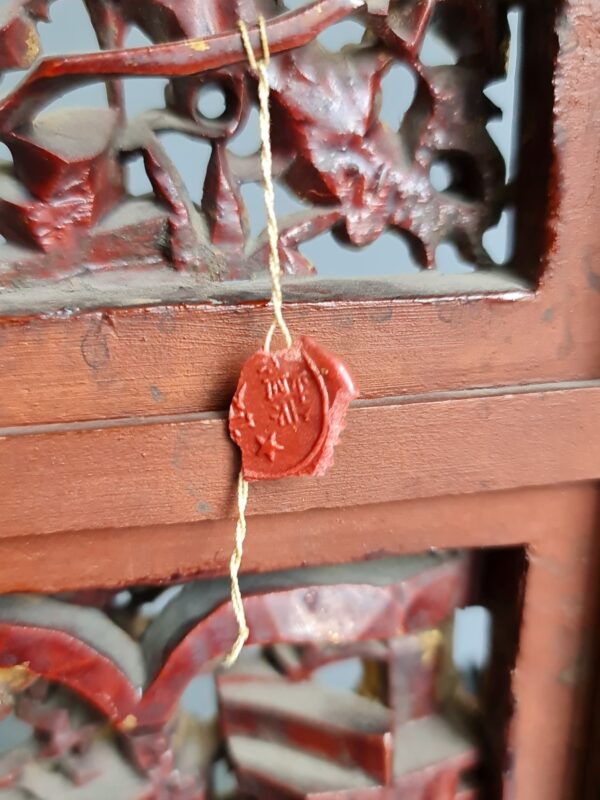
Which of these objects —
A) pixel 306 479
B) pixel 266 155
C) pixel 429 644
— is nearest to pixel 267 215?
pixel 266 155

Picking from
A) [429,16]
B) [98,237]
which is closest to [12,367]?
[98,237]

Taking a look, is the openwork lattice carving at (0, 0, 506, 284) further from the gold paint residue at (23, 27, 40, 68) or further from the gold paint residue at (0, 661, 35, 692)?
the gold paint residue at (0, 661, 35, 692)

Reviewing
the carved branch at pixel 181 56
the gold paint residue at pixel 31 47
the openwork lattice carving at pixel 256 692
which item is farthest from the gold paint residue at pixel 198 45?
the openwork lattice carving at pixel 256 692

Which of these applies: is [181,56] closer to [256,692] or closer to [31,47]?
[31,47]

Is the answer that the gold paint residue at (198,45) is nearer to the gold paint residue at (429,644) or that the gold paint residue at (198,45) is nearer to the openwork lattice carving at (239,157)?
the openwork lattice carving at (239,157)

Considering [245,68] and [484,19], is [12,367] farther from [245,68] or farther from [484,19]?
[484,19]

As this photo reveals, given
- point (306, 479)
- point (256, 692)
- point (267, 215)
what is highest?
point (267, 215)
